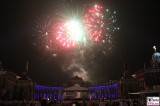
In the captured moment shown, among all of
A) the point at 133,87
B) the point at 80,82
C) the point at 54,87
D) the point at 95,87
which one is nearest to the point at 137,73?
the point at 133,87

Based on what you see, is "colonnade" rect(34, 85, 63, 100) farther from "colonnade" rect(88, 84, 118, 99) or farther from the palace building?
"colonnade" rect(88, 84, 118, 99)

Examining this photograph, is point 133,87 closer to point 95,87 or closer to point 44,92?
point 95,87

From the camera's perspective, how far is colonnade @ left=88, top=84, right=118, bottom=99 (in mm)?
102787

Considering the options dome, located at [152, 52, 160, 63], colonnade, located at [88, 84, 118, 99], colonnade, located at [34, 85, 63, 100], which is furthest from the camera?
colonnade, located at [34, 85, 63, 100]

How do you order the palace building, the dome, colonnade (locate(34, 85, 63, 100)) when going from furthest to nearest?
colonnade (locate(34, 85, 63, 100)) < the dome < the palace building

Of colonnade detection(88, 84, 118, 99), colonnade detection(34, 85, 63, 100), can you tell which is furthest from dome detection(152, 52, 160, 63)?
colonnade detection(34, 85, 63, 100)

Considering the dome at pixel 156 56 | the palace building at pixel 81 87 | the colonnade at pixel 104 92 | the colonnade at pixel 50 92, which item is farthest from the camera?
the colonnade at pixel 50 92

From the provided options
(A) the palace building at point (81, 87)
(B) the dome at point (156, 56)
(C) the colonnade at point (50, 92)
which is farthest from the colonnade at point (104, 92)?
(B) the dome at point (156, 56)

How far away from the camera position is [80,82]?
379 ft

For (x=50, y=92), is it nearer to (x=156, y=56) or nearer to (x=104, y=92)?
(x=104, y=92)

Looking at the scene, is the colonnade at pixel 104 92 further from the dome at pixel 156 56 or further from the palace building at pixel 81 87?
the dome at pixel 156 56

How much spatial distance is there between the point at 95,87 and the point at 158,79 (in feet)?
111

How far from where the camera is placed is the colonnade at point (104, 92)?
337 ft

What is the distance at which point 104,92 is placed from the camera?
4311 inches
